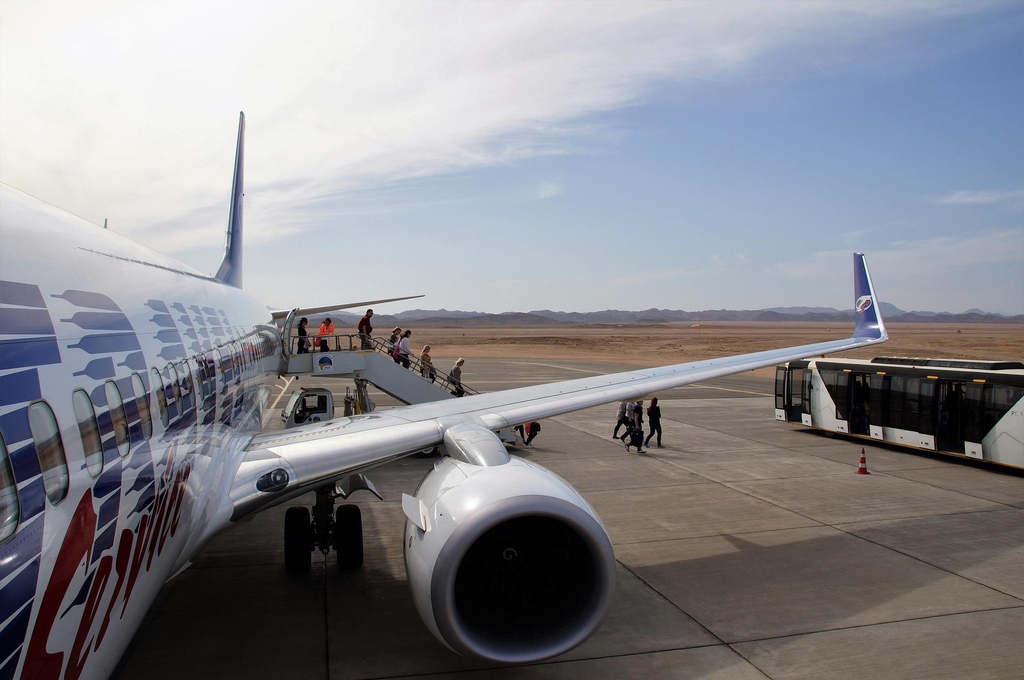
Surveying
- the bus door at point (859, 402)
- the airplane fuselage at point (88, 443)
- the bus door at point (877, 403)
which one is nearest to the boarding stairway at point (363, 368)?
the bus door at point (859, 402)

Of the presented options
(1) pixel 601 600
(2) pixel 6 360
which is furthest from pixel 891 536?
(2) pixel 6 360

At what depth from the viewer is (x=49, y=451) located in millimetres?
3305

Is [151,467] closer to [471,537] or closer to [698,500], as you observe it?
[471,537]

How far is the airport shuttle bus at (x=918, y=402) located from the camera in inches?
636

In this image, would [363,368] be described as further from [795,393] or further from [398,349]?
[795,393]

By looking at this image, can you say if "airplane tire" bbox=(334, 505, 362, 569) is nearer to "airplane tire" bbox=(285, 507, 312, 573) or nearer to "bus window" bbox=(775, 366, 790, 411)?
"airplane tire" bbox=(285, 507, 312, 573)

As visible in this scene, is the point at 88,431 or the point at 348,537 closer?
the point at 88,431

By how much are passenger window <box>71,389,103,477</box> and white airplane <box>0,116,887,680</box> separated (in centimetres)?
1

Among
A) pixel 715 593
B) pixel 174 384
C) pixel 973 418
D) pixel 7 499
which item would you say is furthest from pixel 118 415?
pixel 973 418

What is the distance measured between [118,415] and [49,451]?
98 centimetres

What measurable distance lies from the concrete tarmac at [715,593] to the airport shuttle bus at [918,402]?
1.31 m

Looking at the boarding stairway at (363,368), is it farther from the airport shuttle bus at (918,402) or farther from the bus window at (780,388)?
the airport shuttle bus at (918,402)

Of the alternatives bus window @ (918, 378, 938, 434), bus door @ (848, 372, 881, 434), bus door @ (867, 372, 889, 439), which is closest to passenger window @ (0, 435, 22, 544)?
bus window @ (918, 378, 938, 434)

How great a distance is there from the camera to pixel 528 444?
64.8 ft
